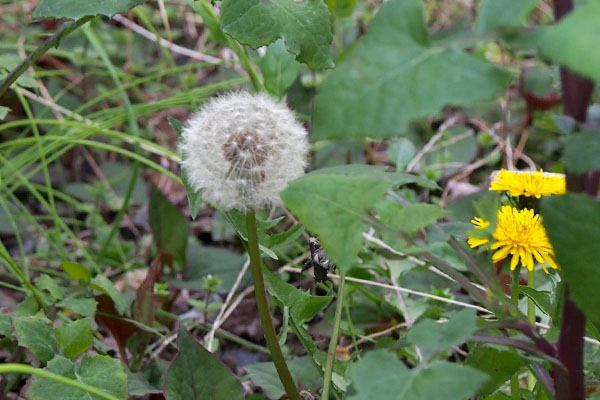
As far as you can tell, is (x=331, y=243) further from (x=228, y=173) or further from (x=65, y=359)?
(x=65, y=359)

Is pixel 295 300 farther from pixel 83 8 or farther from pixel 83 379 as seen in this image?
pixel 83 8

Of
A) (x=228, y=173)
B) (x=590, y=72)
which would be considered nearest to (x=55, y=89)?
(x=228, y=173)

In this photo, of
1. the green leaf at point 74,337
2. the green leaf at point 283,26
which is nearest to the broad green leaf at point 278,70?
the green leaf at point 283,26

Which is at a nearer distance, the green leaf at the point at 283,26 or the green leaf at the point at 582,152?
the green leaf at the point at 582,152

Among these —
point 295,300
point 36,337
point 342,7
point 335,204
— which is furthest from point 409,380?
point 342,7

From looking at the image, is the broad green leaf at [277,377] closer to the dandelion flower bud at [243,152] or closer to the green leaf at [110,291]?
the green leaf at [110,291]

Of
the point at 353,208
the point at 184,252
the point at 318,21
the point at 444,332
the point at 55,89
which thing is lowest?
the point at 184,252

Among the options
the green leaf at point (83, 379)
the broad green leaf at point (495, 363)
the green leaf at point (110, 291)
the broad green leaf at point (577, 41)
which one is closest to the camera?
the broad green leaf at point (577, 41)
